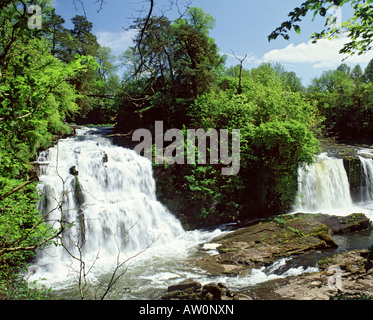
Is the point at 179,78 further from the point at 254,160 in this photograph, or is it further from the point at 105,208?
the point at 105,208

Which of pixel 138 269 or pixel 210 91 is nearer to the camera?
pixel 138 269

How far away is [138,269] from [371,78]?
46899mm

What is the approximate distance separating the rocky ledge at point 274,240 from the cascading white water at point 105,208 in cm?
161

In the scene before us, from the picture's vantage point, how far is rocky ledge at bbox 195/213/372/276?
883 centimetres

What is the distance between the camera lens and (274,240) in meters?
10.1

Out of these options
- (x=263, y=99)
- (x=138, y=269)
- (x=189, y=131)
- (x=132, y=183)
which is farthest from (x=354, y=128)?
(x=138, y=269)

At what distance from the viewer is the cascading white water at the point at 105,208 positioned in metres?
9.87

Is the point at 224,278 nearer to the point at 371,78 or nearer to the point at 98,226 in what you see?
the point at 98,226

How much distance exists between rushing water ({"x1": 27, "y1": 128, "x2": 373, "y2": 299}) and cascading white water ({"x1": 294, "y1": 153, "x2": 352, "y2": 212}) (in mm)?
56

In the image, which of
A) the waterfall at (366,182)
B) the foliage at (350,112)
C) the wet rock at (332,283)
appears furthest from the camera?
the foliage at (350,112)

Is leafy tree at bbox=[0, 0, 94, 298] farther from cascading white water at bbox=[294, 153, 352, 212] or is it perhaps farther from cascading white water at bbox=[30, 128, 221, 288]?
cascading white water at bbox=[294, 153, 352, 212]

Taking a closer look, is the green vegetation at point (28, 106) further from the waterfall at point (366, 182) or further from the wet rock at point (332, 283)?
the waterfall at point (366, 182)

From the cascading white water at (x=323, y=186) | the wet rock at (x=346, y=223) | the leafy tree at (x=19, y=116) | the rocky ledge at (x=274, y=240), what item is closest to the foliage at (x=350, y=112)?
the cascading white water at (x=323, y=186)
